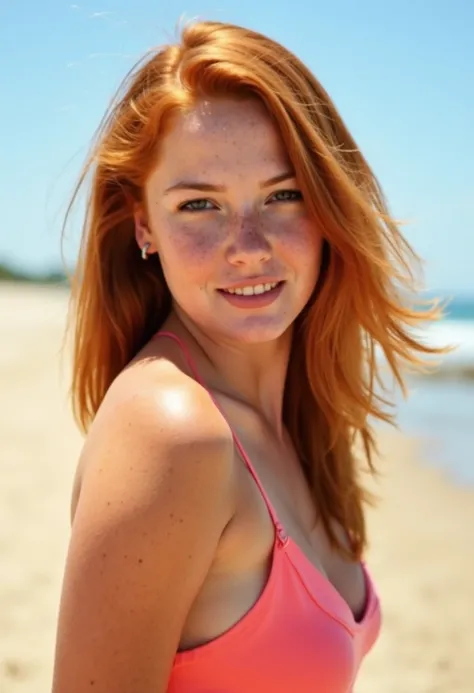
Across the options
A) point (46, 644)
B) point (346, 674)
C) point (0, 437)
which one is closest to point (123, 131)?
point (346, 674)

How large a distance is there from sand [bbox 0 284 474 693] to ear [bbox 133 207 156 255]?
5.82ft

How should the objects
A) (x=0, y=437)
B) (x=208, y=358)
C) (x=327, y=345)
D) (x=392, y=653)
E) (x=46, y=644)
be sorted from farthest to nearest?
(x=0, y=437)
(x=392, y=653)
(x=46, y=644)
(x=327, y=345)
(x=208, y=358)

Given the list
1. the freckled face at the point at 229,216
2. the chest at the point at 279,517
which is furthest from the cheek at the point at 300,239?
the chest at the point at 279,517

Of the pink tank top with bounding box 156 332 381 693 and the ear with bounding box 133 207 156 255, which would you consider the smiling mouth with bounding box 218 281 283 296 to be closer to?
the ear with bounding box 133 207 156 255

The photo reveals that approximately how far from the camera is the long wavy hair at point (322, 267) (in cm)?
194

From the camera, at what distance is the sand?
4.27 m

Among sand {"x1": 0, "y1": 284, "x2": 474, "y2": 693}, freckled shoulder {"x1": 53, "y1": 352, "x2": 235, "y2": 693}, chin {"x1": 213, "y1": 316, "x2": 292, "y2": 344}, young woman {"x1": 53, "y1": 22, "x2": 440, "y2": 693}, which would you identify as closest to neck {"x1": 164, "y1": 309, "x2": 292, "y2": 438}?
young woman {"x1": 53, "y1": 22, "x2": 440, "y2": 693}

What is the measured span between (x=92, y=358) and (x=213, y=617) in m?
0.87

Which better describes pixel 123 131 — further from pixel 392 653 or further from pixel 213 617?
pixel 392 653

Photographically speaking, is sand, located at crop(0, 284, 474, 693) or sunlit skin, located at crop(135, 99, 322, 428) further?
sand, located at crop(0, 284, 474, 693)

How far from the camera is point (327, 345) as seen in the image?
2498mm

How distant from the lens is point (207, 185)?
73.5 inches

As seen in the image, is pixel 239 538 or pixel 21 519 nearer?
pixel 239 538

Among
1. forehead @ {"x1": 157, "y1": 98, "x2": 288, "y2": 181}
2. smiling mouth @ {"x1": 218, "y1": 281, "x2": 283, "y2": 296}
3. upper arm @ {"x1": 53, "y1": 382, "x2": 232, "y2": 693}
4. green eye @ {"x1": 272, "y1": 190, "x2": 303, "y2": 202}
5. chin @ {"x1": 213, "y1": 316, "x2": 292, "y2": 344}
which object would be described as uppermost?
forehead @ {"x1": 157, "y1": 98, "x2": 288, "y2": 181}
